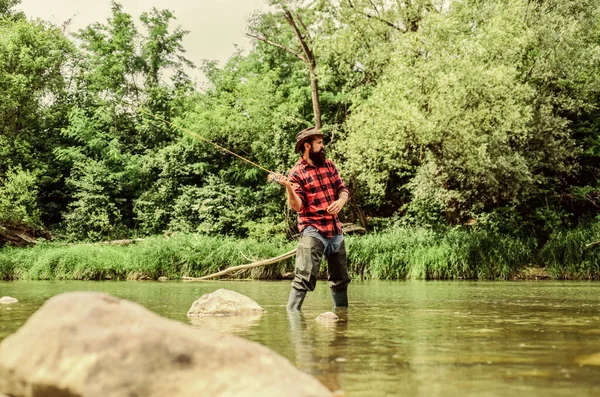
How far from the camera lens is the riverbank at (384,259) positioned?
19609mm

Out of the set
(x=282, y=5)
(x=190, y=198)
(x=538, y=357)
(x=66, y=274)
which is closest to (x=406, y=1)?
(x=282, y=5)

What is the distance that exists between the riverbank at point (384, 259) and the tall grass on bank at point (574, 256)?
0.03 metres

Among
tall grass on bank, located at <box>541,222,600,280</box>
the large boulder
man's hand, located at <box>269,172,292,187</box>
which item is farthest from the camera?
tall grass on bank, located at <box>541,222,600,280</box>

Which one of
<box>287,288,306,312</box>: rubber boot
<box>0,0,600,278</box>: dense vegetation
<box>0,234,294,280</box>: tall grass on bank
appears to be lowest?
<box>287,288,306,312</box>: rubber boot

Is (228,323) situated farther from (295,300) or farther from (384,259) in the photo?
(384,259)

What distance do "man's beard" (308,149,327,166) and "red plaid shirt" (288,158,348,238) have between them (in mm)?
68

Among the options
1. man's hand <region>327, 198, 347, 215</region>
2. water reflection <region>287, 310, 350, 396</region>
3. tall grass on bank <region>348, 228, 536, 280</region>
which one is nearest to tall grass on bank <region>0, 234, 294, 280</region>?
tall grass on bank <region>348, 228, 536, 280</region>

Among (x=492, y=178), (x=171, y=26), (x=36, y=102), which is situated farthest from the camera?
(x=171, y=26)

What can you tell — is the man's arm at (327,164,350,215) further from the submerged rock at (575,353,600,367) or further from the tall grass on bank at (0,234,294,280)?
the tall grass on bank at (0,234,294,280)

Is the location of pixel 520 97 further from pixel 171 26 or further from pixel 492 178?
pixel 171 26

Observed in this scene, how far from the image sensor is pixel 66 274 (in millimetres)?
21766

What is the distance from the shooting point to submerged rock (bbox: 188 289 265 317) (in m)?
7.84

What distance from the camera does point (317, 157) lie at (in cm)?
775

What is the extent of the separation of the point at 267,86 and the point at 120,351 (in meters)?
28.4
